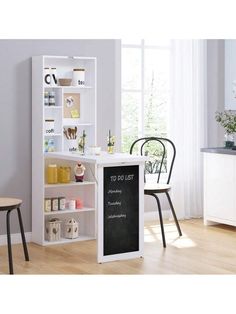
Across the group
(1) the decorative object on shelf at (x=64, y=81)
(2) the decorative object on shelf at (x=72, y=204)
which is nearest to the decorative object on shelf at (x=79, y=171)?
(2) the decorative object on shelf at (x=72, y=204)

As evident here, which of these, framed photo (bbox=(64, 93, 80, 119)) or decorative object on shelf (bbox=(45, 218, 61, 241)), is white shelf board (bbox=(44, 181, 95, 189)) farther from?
framed photo (bbox=(64, 93, 80, 119))

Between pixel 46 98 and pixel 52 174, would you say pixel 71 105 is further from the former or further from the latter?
pixel 52 174

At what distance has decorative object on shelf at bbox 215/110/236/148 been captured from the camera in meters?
5.69

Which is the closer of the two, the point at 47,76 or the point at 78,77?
the point at 47,76

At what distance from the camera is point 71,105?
17.3 feet

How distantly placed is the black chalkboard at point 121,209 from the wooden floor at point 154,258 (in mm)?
137

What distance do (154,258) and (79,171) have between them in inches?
45.2

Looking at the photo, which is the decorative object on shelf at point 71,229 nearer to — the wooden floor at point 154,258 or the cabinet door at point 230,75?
the wooden floor at point 154,258

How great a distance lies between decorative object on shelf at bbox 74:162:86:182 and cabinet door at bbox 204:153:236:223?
4.65 feet

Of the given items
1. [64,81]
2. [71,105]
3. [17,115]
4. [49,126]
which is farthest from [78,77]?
[17,115]

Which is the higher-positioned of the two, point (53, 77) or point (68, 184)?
point (53, 77)

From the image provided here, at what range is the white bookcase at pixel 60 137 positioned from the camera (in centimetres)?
491

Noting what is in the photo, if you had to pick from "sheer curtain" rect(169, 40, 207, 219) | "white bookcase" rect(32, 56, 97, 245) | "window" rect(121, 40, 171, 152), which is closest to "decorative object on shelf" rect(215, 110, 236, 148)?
"sheer curtain" rect(169, 40, 207, 219)
